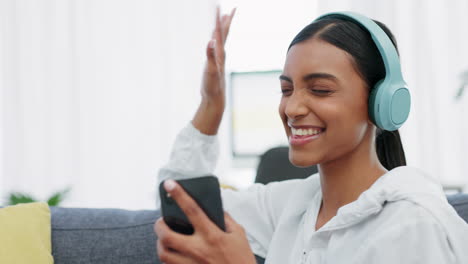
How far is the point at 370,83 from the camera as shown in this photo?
0.97 m

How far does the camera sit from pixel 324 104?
37.3 inches

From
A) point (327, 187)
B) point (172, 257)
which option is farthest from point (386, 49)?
point (172, 257)

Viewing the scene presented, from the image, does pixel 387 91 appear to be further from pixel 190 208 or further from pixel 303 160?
pixel 190 208

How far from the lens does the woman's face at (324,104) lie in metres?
0.95

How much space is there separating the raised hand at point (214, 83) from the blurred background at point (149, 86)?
1.46 meters

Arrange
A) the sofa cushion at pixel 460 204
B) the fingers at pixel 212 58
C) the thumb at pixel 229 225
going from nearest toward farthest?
1. the thumb at pixel 229 225
2. the fingers at pixel 212 58
3. the sofa cushion at pixel 460 204

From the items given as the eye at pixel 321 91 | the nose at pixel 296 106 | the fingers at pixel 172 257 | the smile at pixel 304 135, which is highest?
the eye at pixel 321 91

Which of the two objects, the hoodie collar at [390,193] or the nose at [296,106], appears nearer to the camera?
the hoodie collar at [390,193]

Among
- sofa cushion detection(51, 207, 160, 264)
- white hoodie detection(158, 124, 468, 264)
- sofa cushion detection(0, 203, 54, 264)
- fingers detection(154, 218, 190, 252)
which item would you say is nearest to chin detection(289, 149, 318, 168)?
white hoodie detection(158, 124, 468, 264)

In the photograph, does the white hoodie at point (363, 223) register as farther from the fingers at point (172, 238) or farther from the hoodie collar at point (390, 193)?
the fingers at point (172, 238)

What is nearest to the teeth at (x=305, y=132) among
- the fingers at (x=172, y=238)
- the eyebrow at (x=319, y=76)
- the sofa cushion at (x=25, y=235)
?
the eyebrow at (x=319, y=76)

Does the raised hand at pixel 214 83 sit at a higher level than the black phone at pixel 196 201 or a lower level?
higher

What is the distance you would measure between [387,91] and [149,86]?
250cm

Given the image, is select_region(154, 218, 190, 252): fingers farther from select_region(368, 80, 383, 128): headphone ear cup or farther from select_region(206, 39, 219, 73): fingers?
select_region(206, 39, 219, 73): fingers
